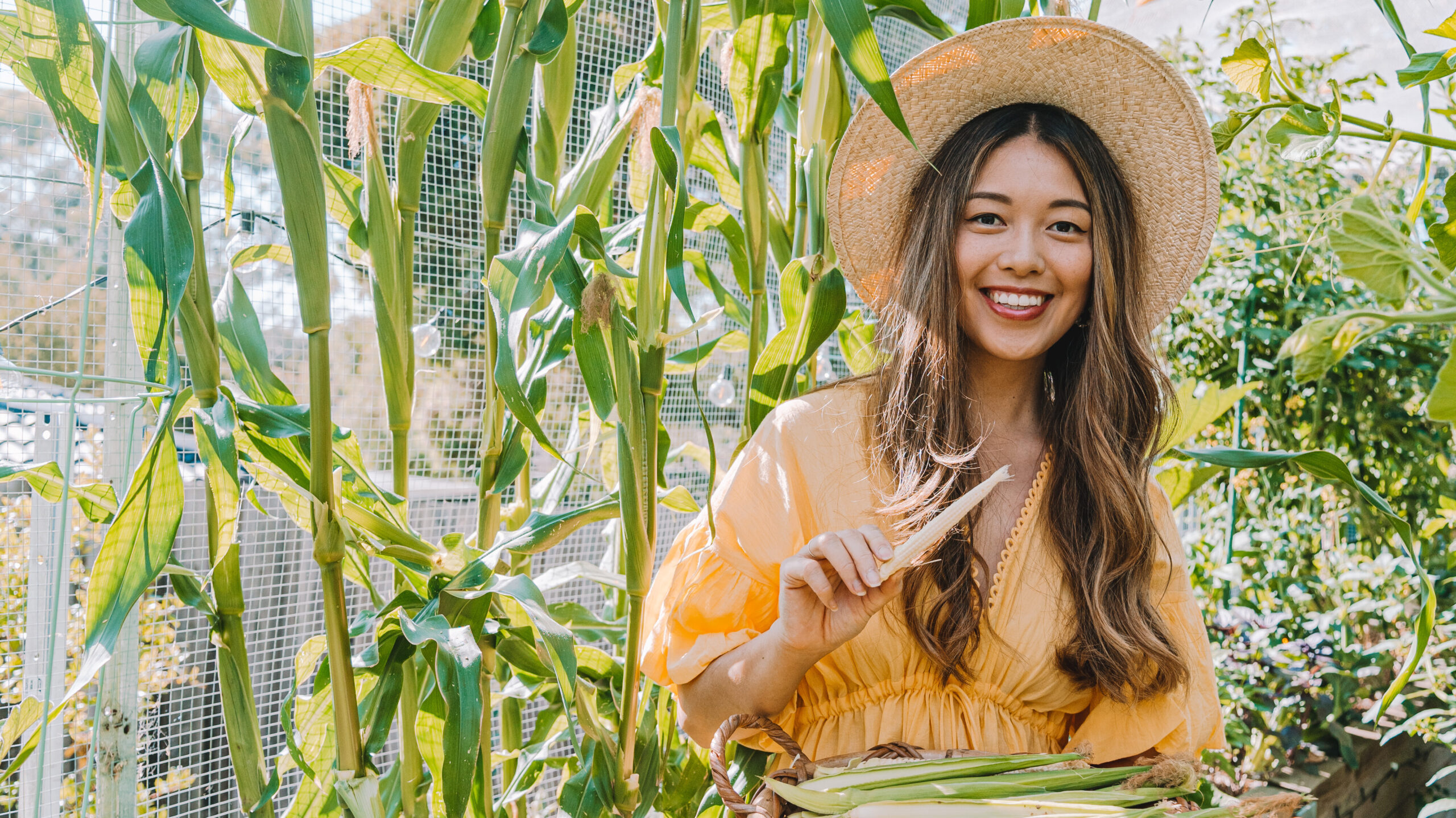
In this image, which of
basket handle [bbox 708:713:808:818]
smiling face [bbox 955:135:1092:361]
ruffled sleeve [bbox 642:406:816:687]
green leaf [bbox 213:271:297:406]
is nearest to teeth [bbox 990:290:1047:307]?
smiling face [bbox 955:135:1092:361]

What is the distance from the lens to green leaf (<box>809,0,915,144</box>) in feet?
2.09

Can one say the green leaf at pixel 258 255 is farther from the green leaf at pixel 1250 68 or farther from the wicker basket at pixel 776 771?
the green leaf at pixel 1250 68

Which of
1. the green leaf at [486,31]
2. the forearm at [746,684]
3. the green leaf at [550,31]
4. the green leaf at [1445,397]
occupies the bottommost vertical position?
the forearm at [746,684]

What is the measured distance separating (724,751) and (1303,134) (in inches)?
23.4

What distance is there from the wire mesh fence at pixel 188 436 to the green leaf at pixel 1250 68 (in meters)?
0.67

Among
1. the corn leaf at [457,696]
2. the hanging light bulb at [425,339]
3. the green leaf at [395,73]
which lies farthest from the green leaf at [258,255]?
the corn leaf at [457,696]

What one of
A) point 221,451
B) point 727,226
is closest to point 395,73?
point 221,451

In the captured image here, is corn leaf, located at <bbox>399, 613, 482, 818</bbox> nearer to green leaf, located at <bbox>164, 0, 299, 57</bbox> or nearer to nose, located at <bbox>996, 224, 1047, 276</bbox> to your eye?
green leaf, located at <bbox>164, 0, 299, 57</bbox>

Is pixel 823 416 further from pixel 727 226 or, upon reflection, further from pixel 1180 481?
pixel 1180 481

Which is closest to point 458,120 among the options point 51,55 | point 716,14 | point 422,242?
point 422,242

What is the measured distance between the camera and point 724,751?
785 mm

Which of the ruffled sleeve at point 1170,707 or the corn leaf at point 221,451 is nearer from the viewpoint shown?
the corn leaf at point 221,451

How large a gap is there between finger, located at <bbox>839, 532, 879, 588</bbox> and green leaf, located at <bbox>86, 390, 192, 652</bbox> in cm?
48

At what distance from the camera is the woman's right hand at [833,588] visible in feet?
2.32
